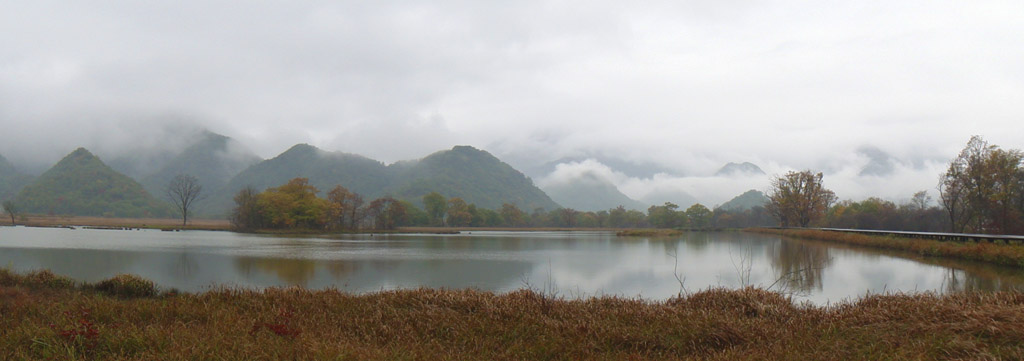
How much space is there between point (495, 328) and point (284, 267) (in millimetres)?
15778

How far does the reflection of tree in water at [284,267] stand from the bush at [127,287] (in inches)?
167

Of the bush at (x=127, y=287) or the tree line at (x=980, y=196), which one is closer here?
the bush at (x=127, y=287)

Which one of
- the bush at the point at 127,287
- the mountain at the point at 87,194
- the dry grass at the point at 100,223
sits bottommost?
the dry grass at the point at 100,223

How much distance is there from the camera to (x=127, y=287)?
11.2 meters

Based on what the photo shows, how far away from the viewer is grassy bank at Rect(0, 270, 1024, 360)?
18.6ft

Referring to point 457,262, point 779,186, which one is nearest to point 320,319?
point 457,262

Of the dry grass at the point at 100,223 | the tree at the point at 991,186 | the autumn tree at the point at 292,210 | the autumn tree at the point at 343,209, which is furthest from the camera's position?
the dry grass at the point at 100,223

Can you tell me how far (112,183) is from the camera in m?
176

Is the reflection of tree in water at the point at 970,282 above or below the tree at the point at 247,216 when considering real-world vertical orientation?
below

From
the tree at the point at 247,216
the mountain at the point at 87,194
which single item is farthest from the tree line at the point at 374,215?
the mountain at the point at 87,194

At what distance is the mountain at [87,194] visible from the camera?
15375 centimetres

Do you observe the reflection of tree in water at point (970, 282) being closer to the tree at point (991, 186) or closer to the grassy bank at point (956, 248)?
the grassy bank at point (956, 248)

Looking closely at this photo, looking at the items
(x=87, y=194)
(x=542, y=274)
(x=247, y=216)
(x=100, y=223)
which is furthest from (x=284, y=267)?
(x=87, y=194)

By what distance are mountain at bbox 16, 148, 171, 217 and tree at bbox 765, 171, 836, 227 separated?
588 feet
